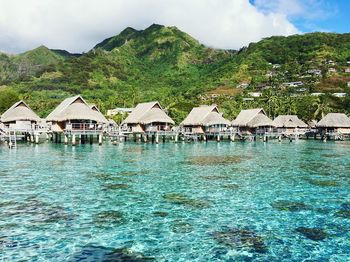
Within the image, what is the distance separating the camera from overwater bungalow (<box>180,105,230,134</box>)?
49.8 m

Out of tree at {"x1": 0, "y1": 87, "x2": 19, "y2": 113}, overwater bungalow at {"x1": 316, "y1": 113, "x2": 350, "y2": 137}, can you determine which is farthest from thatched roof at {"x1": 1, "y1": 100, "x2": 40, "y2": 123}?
overwater bungalow at {"x1": 316, "y1": 113, "x2": 350, "y2": 137}

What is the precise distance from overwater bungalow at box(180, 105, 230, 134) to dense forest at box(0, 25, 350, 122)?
1548 cm

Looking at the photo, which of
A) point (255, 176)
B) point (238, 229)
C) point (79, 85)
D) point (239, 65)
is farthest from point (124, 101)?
point (238, 229)

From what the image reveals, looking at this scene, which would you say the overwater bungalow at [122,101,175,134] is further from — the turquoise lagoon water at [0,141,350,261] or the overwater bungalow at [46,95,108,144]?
the turquoise lagoon water at [0,141,350,261]

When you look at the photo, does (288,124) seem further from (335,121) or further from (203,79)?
(203,79)

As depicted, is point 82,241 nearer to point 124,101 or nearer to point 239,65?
point 124,101

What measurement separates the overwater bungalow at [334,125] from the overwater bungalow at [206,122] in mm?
15532

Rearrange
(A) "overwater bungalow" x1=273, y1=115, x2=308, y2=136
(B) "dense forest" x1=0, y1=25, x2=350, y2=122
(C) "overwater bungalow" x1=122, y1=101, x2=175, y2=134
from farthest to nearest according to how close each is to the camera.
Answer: (B) "dense forest" x1=0, y1=25, x2=350, y2=122
(A) "overwater bungalow" x1=273, y1=115, x2=308, y2=136
(C) "overwater bungalow" x1=122, y1=101, x2=175, y2=134

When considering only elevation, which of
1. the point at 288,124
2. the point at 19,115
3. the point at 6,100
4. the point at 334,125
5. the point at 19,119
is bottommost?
the point at 334,125

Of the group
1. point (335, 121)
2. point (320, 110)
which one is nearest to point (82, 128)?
point (335, 121)

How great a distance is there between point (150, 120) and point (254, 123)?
16.7 metres

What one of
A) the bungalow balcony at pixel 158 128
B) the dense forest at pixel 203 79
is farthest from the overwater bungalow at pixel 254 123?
the dense forest at pixel 203 79

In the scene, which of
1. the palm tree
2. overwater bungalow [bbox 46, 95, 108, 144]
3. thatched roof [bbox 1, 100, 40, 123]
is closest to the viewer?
overwater bungalow [bbox 46, 95, 108, 144]

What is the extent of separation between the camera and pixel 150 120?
145ft
